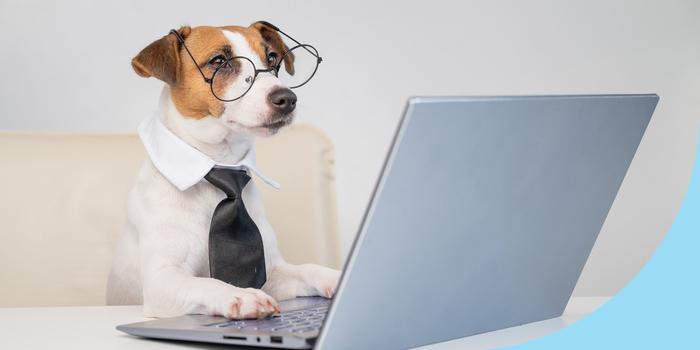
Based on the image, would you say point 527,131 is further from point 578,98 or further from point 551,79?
point 551,79

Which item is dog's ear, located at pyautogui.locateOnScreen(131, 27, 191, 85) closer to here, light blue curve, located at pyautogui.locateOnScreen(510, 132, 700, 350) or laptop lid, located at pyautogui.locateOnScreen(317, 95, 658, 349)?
laptop lid, located at pyautogui.locateOnScreen(317, 95, 658, 349)

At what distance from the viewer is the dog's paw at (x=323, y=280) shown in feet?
4.52

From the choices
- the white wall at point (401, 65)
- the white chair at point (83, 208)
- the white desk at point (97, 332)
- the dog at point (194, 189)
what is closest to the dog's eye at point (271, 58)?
the dog at point (194, 189)

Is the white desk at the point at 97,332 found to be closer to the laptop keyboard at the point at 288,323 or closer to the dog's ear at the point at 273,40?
the laptop keyboard at the point at 288,323

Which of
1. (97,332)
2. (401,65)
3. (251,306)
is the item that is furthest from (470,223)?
(401,65)

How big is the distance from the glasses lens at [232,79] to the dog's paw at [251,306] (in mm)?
590

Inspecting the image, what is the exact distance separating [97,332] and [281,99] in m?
0.65

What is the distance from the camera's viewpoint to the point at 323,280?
55.6 inches

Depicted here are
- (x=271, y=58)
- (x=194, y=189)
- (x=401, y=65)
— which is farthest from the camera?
(x=401, y=65)

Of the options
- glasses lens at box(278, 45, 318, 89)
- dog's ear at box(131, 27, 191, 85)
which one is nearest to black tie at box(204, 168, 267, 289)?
dog's ear at box(131, 27, 191, 85)

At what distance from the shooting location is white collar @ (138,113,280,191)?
4.77 feet

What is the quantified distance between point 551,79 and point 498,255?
88.1 inches

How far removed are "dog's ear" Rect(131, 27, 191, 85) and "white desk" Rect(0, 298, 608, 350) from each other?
1.64 ft

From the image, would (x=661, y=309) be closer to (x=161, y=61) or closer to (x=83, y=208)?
(x=161, y=61)
